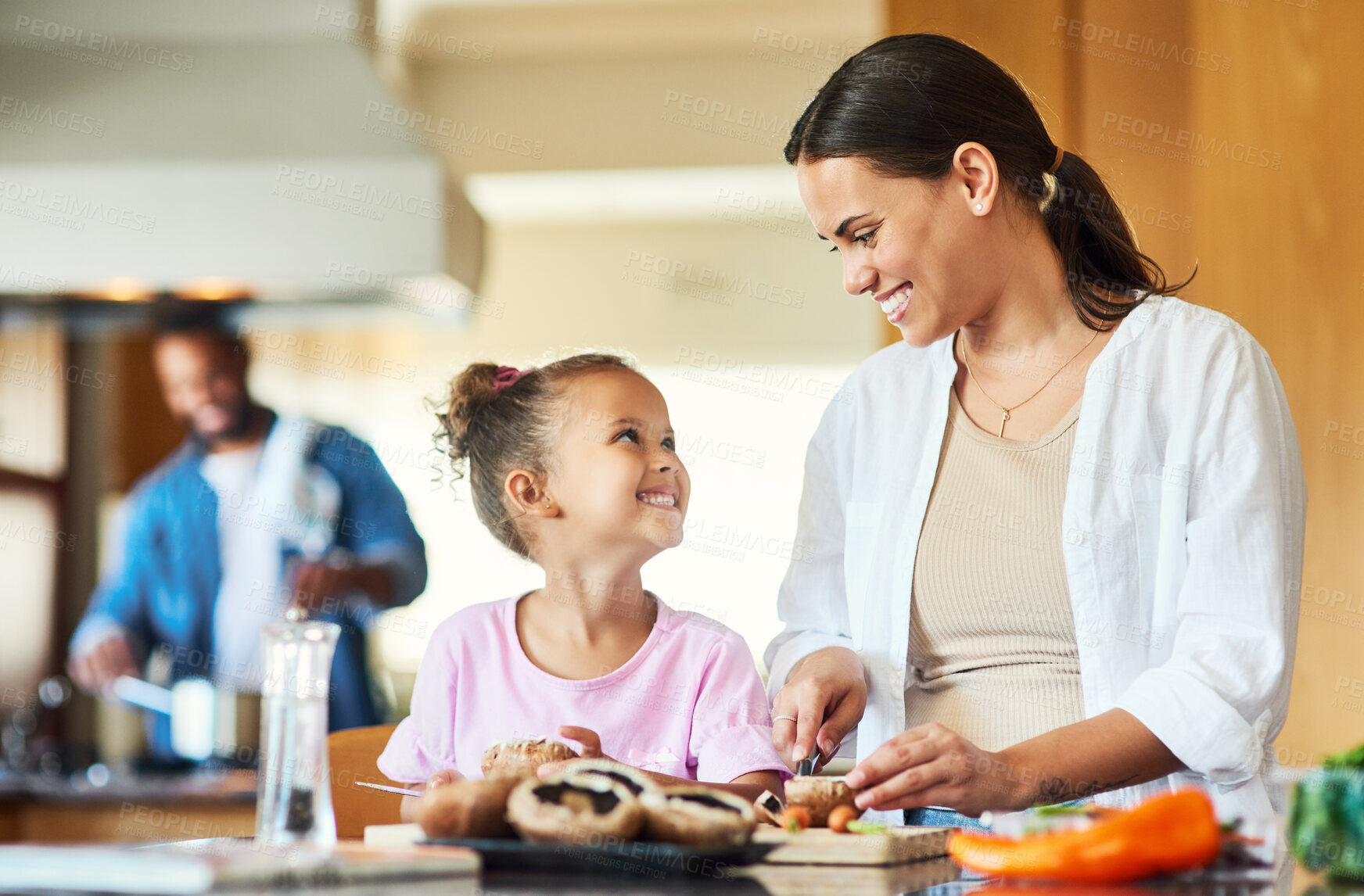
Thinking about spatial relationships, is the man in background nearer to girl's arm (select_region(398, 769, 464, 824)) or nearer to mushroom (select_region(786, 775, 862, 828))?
girl's arm (select_region(398, 769, 464, 824))

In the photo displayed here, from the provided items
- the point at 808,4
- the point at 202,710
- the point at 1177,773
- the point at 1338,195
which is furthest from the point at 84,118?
the point at 1177,773

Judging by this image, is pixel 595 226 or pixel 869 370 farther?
pixel 595 226

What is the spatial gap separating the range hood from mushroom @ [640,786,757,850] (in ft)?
9.38

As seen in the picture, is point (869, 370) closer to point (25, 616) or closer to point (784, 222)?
point (25, 616)

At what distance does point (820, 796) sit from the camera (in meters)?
0.92

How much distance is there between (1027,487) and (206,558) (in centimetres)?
279

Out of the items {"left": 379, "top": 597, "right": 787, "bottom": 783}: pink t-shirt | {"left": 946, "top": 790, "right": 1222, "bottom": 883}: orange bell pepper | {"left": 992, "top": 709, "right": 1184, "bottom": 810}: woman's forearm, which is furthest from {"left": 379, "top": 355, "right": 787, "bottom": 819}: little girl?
{"left": 946, "top": 790, "right": 1222, "bottom": 883}: orange bell pepper

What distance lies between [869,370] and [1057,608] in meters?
0.42

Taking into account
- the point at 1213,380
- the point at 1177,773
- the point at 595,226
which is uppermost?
the point at 595,226

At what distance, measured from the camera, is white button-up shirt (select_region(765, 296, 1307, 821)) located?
1.13 metres

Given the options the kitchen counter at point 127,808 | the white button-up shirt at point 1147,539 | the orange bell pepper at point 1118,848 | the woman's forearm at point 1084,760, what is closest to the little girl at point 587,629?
the white button-up shirt at point 1147,539

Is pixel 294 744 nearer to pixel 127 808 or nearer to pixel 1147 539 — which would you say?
pixel 1147 539

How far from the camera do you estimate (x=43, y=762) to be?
3.70m

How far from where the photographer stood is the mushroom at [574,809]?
762mm
